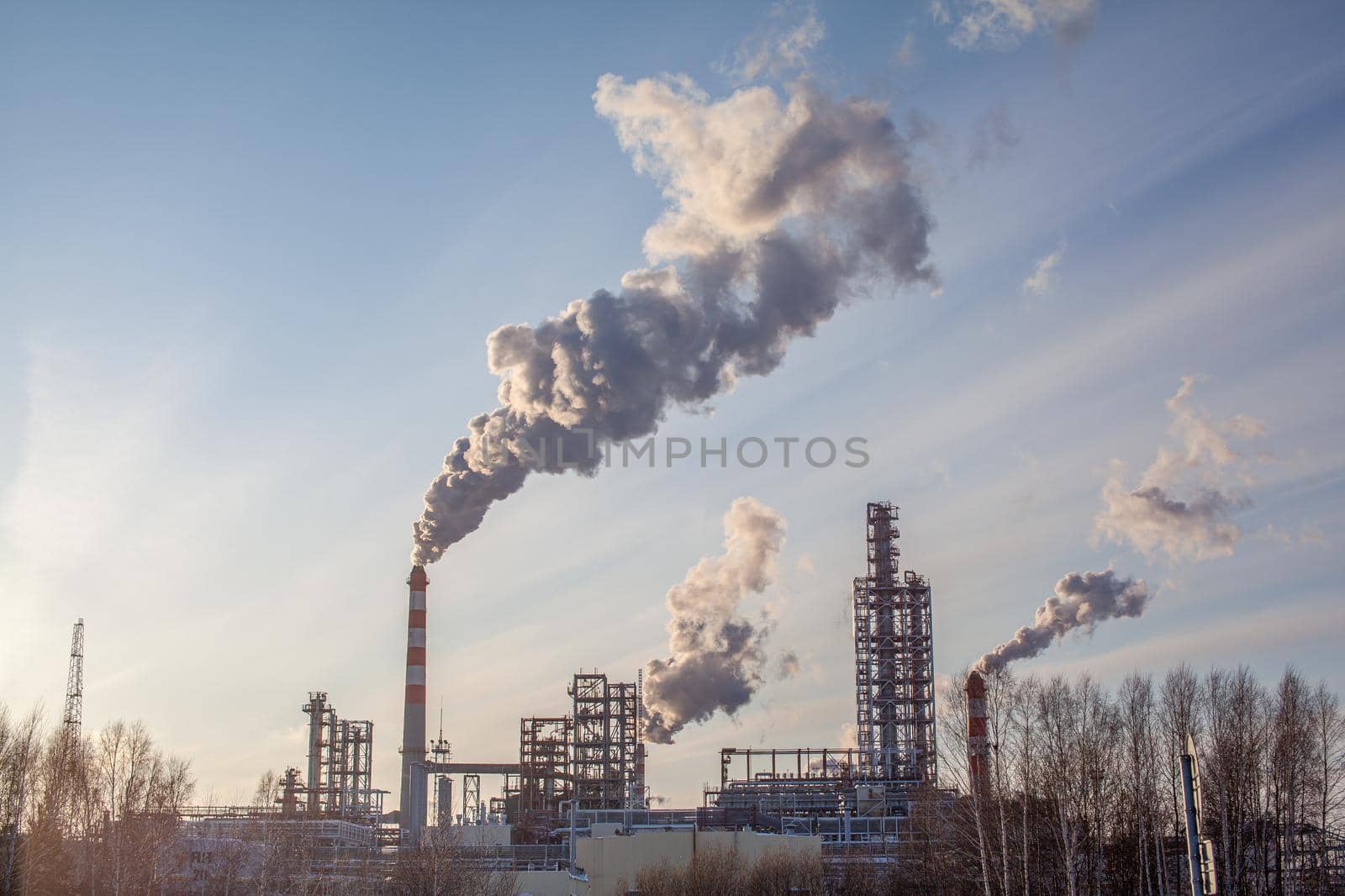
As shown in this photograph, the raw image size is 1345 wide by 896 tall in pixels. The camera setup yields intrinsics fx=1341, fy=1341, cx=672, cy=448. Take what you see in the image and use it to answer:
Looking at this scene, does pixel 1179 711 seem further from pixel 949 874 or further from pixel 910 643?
pixel 910 643

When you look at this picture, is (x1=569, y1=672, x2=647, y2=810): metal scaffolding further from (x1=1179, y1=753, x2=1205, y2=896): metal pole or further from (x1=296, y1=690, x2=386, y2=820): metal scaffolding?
(x1=1179, y1=753, x2=1205, y2=896): metal pole

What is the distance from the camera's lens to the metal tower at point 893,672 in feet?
223

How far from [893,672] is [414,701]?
2456 cm

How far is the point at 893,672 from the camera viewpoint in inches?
2739

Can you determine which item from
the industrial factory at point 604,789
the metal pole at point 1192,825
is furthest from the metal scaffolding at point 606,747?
the metal pole at point 1192,825

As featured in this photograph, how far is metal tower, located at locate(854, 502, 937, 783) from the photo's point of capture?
68000mm

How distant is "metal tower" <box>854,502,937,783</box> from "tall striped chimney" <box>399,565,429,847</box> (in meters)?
21.8

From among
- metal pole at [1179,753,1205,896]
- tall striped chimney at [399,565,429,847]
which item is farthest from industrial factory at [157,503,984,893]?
Result: metal pole at [1179,753,1205,896]

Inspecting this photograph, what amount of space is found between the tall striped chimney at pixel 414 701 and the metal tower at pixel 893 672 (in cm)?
2178

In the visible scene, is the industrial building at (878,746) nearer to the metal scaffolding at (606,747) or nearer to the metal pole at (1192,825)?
the metal scaffolding at (606,747)

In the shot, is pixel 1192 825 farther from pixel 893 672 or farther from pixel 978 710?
pixel 893 672

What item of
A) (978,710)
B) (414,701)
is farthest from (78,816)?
(978,710)

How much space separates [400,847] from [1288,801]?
34.8 meters

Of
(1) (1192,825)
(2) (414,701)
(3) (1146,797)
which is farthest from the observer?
(2) (414,701)
